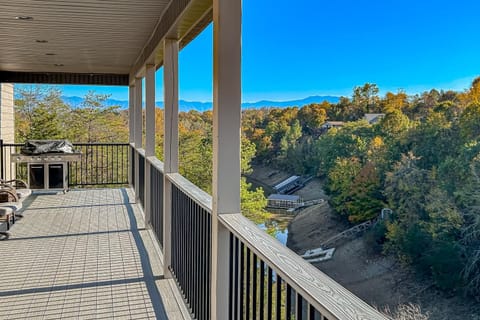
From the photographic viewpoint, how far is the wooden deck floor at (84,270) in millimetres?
3396

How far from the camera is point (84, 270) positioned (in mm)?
4289

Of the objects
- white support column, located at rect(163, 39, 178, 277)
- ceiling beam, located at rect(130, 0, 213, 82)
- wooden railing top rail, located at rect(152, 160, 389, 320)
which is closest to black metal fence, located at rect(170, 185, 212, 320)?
white support column, located at rect(163, 39, 178, 277)

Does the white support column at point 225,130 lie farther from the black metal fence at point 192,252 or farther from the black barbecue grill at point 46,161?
the black barbecue grill at point 46,161

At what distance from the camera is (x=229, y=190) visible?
7.57ft

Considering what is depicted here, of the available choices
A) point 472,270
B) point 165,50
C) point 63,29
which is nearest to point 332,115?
point 472,270

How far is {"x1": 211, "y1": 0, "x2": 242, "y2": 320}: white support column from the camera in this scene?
2244 millimetres

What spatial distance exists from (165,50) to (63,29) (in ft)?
4.36

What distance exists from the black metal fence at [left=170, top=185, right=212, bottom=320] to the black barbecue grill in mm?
5674

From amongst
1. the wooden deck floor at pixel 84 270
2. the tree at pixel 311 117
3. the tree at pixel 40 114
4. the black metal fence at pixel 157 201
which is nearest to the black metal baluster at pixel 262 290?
the tree at pixel 311 117

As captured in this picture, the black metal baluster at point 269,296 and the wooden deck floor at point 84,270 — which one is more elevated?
the black metal baluster at point 269,296

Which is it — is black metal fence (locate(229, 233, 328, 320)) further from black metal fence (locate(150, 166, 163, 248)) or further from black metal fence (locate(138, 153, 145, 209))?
black metal fence (locate(138, 153, 145, 209))

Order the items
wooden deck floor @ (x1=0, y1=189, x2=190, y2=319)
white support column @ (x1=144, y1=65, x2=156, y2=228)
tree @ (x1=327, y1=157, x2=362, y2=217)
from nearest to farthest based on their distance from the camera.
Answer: tree @ (x1=327, y1=157, x2=362, y2=217), wooden deck floor @ (x1=0, y1=189, x2=190, y2=319), white support column @ (x1=144, y1=65, x2=156, y2=228)

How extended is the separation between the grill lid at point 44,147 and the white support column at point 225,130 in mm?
7439

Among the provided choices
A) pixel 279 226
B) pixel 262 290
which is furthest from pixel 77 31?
pixel 262 290
